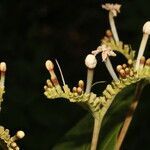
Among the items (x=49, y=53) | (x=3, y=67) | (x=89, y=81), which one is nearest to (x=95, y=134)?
(x=89, y=81)

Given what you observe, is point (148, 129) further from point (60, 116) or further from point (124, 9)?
point (124, 9)

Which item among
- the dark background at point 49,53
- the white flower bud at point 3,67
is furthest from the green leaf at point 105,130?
the white flower bud at point 3,67

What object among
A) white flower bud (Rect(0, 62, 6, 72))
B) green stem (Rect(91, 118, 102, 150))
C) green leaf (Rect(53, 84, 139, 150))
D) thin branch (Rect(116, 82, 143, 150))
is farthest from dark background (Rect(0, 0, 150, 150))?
white flower bud (Rect(0, 62, 6, 72))

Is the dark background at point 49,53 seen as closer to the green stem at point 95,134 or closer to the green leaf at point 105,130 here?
the green leaf at point 105,130

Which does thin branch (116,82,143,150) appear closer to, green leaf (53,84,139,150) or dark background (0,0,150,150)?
green leaf (53,84,139,150)

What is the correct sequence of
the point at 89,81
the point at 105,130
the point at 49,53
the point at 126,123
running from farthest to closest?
the point at 49,53 < the point at 105,130 < the point at 126,123 < the point at 89,81

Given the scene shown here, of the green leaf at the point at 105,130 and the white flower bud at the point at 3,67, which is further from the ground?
the white flower bud at the point at 3,67

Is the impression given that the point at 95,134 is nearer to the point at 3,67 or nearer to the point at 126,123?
the point at 126,123
